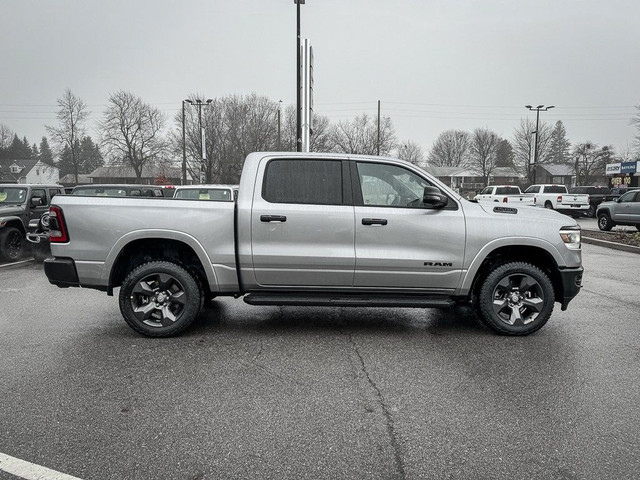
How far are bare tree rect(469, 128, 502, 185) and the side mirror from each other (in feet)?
285

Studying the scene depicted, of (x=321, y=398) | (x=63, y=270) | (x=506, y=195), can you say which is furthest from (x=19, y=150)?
(x=321, y=398)

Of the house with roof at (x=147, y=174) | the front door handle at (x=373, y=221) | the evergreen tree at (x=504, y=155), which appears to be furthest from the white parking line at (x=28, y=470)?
the evergreen tree at (x=504, y=155)

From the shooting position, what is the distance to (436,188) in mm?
4738

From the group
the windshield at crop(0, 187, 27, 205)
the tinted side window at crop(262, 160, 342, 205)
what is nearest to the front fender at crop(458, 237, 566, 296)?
the tinted side window at crop(262, 160, 342, 205)

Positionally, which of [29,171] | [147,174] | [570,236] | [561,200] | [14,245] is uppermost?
[29,171]

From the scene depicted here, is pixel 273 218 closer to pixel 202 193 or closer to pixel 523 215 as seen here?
pixel 523 215

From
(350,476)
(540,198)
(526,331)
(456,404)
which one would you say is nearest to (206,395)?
(350,476)

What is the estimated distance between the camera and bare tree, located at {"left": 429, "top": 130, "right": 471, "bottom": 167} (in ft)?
328

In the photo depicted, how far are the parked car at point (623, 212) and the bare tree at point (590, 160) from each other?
45215 millimetres

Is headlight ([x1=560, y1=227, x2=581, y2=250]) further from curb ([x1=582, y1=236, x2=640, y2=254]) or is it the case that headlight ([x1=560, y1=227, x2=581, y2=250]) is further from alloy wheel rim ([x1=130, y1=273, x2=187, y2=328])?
curb ([x1=582, y1=236, x2=640, y2=254])

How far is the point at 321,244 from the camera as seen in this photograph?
15.9 ft

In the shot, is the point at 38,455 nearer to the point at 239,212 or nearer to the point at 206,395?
the point at 206,395

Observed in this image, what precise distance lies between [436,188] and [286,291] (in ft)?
6.37

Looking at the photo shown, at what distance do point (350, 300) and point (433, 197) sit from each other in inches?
53.8
